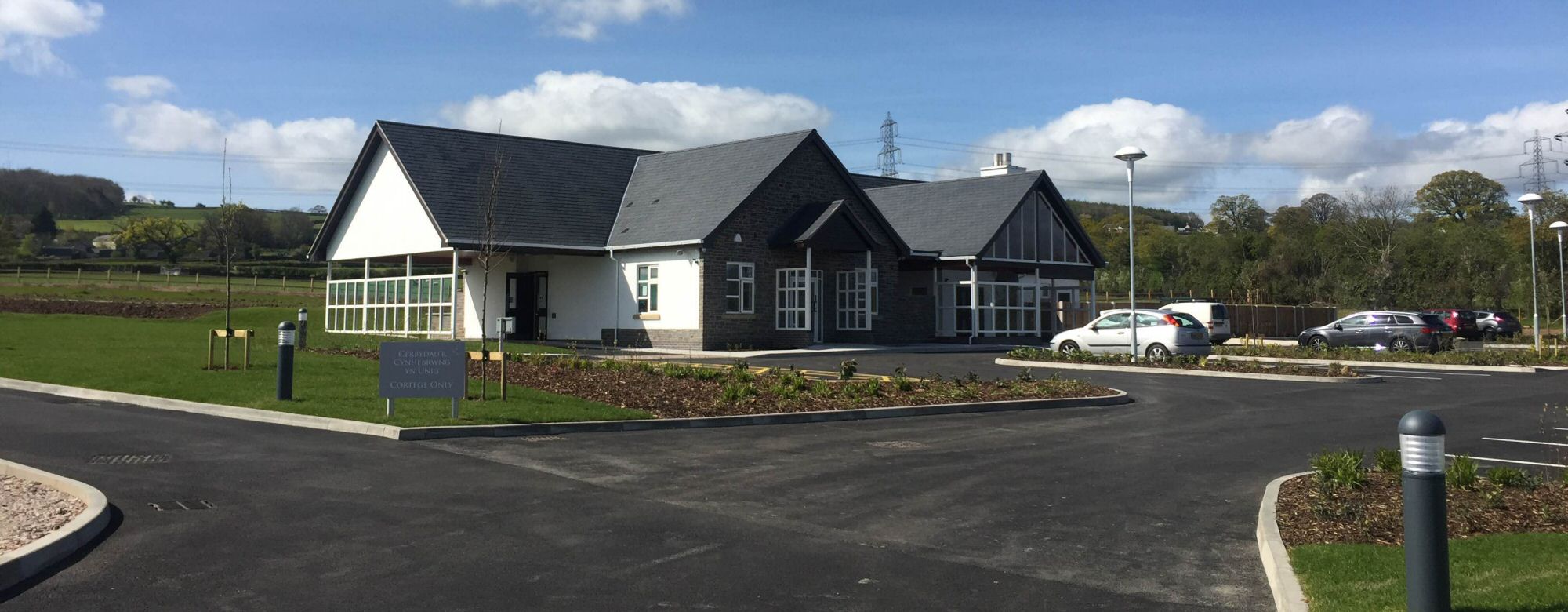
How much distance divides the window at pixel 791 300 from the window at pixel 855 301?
2777 mm

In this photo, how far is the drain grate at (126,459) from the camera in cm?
1120

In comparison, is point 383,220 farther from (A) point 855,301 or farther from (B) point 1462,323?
(B) point 1462,323

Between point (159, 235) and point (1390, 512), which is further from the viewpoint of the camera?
point (159, 235)

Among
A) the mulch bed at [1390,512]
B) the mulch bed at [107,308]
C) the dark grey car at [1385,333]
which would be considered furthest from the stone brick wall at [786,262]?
the mulch bed at [1390,512]

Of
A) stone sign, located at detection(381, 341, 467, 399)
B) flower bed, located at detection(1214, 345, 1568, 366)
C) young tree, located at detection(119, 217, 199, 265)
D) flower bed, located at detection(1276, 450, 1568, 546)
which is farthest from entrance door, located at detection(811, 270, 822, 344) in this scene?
young tree, located at detection(119, 217, 199, 265)

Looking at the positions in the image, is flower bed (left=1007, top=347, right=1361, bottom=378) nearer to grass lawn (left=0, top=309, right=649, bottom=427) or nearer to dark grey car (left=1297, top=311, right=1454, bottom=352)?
dark grey car (left=1297, top=311, right=1454, bottom=352)

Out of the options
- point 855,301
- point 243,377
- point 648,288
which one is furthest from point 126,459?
point 855,301

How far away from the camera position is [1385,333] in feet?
125

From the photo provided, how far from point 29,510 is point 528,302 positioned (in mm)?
30269

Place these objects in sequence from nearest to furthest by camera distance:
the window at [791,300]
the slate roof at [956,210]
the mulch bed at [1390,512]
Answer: the mulch bed at [1390,512], the window at [791,300], the slate roof at [956,210]

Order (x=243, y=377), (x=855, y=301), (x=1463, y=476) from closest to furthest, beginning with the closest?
(x=1463, y=476), (x=243, y=377), (x=855, y=301)

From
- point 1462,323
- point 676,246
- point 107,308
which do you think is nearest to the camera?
point 676,246

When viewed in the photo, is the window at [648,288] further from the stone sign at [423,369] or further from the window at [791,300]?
the stone sign at [423,369]

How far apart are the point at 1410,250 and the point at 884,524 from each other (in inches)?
2633
